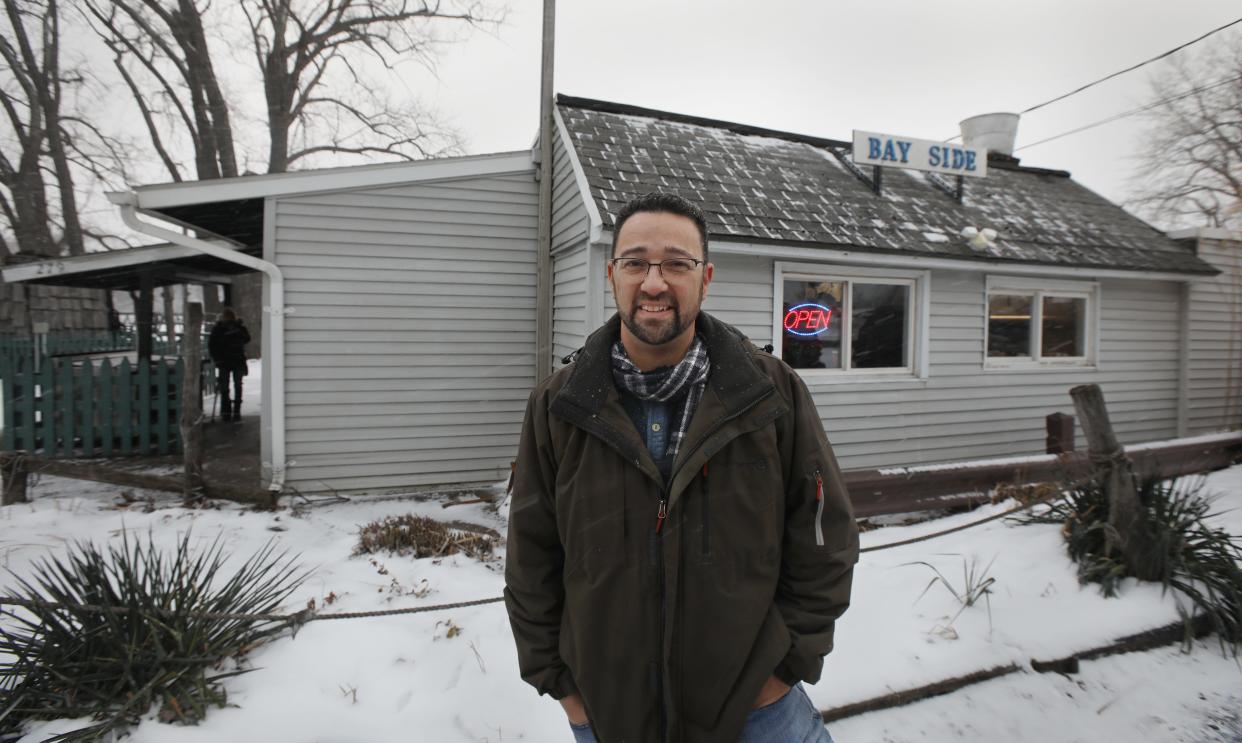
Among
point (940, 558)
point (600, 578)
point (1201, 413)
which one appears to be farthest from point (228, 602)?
point (1201, 413)

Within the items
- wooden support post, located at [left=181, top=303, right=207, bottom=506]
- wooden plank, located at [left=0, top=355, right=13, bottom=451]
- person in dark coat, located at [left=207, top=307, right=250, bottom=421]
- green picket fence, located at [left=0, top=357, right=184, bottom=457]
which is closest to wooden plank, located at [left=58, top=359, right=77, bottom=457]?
green picket fence, located at [left=0, top=357, right=184, bottom=457]

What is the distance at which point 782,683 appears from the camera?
65.5 inches

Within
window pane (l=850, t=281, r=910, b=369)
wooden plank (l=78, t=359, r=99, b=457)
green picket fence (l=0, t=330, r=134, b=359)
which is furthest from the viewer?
green picket fence (l=0, t=330, r=134, b=359)

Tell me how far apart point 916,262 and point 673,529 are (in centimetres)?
644

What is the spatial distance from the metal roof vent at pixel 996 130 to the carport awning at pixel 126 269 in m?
12.8

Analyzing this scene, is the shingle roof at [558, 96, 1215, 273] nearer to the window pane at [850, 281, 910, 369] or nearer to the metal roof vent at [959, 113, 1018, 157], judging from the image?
the window pane at [850, 281, 910, 369]

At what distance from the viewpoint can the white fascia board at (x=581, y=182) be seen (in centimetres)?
563

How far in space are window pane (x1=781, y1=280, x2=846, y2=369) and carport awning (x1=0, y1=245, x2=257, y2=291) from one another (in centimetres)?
684

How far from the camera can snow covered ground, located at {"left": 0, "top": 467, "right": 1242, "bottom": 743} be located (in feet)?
9.05

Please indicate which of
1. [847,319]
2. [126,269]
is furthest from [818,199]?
[126,269]

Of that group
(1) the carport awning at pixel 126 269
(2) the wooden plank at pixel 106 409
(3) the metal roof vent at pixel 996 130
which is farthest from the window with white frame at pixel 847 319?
(2) the wooden plank at pixel 106 409

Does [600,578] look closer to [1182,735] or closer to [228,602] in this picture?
[228,602]

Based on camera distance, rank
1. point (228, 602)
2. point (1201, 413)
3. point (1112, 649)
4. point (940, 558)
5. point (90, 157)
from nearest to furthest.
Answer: point (228, 602), point (1112, 649), point (940, 558), point (1201, 413), point (90, 157)

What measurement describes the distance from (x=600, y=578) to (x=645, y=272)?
83cm
